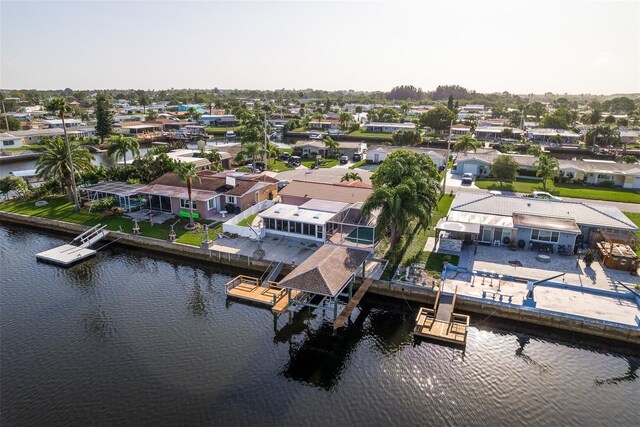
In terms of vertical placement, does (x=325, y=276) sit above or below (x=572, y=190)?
below

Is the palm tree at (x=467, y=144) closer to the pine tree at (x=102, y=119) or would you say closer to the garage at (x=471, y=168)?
the garage at (x=471, y=168)

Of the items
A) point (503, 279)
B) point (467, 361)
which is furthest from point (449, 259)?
point (467, 361)

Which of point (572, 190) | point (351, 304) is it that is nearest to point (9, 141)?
point (351, 304)

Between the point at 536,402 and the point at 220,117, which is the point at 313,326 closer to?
the point at 536,402

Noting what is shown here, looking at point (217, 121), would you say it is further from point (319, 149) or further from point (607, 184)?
point (607, 184)

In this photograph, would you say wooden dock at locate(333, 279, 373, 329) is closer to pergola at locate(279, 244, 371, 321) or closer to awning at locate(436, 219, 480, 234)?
pergola at locate(279, 244, 371, 321)

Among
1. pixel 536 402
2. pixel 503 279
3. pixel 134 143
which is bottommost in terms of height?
pixel 536 402
